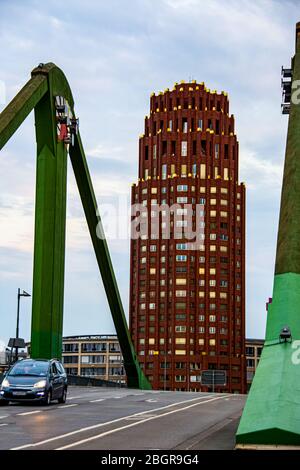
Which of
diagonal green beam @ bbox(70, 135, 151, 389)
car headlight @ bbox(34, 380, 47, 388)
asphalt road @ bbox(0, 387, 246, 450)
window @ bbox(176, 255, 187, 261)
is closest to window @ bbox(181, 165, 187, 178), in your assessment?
window @ bbox(176, 255, 187, 261)

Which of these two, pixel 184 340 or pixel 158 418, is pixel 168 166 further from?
pixel 158 418

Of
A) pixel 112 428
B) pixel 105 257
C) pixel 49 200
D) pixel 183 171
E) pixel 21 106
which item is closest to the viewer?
pixel 112 428

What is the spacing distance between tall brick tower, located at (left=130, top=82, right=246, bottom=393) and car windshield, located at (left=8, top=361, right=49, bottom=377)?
147 m

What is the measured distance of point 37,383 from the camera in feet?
80.5

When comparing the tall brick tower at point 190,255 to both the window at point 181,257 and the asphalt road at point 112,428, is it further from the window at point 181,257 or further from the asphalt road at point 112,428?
the asphalt road at point 112,428

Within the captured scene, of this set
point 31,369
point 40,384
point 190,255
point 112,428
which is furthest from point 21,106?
point 190,255

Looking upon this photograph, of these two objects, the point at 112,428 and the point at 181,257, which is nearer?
the point at 112,428

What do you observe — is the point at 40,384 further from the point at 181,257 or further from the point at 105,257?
the point at 181,257

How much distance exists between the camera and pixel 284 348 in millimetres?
13531

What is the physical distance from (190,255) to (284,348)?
165m

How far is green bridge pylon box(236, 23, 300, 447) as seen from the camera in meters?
12.0

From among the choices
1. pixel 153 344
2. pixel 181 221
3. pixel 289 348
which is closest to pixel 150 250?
pixel 181 221

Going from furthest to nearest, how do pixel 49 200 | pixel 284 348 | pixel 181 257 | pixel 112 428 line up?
pixel 181 257 → pixel 49 200 → pixel 112 428 → pixel 284 348
